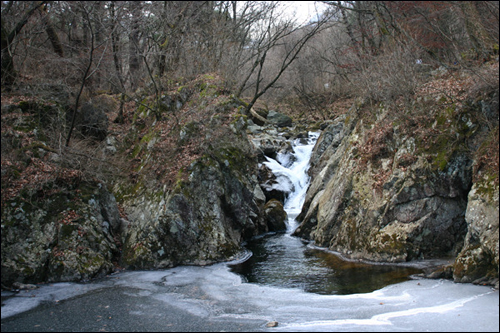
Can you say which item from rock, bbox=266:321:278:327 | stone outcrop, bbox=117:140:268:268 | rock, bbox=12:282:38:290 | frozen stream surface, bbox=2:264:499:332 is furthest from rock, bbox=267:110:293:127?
rock, bbox=266:321:278:327

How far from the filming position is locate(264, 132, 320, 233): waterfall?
15.9 m

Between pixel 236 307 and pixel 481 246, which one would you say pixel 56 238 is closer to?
pixel 236 307

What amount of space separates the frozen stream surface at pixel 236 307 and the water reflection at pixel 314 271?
1.60 feet

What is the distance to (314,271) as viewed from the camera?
9.13 meters

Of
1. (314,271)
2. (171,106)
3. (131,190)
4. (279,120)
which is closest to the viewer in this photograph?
(314,271)

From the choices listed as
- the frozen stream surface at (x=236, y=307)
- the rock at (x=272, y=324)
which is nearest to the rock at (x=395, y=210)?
the frozen stream surface at (x=236, y=307)

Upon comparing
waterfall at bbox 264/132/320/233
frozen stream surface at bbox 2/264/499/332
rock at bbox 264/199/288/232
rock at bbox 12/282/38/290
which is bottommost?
frozen stream surface at bbox 2/264/499/332

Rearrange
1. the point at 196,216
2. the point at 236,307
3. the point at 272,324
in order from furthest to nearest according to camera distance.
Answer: the point at 196,216 < the point at 236,307 < the point at 272,324

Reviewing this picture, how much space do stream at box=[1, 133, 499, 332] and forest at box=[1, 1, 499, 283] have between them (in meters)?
1.24

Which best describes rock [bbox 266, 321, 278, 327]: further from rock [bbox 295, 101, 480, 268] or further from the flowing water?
rock [bbox 295, 101, 480, 268]

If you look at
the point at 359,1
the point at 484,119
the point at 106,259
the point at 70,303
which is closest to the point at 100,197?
the point at 106,259

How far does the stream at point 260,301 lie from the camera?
5.49 metres

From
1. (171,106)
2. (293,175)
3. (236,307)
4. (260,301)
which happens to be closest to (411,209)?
(260,301)

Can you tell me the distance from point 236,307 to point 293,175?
445 inches
